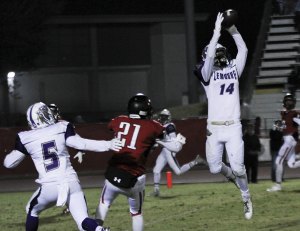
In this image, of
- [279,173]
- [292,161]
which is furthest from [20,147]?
[292,161]

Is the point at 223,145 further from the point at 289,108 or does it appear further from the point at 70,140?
the point at 289,108

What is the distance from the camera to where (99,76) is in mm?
44281

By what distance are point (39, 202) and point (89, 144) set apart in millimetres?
930

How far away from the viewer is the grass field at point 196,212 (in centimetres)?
1185

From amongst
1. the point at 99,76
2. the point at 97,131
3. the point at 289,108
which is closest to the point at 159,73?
the point at 99,76

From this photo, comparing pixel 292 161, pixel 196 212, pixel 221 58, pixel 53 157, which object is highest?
pixel 221 58

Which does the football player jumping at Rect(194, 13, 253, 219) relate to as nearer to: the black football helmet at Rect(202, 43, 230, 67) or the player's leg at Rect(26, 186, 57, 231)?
the black football helmet at Rect(202, 43, 230, 67)

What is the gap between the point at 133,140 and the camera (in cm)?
915

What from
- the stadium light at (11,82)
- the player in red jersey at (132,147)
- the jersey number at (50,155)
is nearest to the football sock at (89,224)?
the player in red jersey at (132,147)

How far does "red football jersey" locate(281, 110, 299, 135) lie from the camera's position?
16594 millimetres

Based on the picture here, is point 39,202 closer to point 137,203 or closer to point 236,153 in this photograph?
point 137,203

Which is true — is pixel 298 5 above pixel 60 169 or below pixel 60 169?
above

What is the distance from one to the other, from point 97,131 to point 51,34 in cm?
1829

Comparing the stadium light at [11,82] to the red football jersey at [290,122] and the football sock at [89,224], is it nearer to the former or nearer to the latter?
the red football jersey at [290,122]
